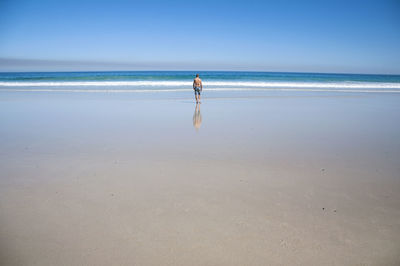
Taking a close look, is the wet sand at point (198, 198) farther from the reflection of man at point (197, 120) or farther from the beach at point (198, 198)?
the reflection of man at point (197, 120)

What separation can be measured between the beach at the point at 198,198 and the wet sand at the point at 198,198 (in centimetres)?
2

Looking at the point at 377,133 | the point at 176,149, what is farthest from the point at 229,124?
the point at 377,133

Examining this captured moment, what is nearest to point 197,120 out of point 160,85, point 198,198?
point 198,198

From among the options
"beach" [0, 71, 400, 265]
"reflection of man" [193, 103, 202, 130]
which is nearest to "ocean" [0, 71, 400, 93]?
"reflection of man" [193, 103, 202, 130]

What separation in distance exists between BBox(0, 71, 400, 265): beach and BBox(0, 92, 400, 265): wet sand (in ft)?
0.05

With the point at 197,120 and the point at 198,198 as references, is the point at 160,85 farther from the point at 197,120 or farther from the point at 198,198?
the point at 198,198

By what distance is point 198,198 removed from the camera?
10.5 feet

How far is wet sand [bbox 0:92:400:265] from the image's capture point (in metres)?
2.27

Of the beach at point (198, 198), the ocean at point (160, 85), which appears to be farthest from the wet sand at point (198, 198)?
the ocean at point (160, 85)

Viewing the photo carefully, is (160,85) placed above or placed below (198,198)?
above

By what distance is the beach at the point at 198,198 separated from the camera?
2273 mm

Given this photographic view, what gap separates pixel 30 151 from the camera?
4934mm

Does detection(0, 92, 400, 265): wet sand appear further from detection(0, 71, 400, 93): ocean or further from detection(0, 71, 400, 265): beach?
detection(0, 71, 400, 93): ocean

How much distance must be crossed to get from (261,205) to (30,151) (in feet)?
15.5
